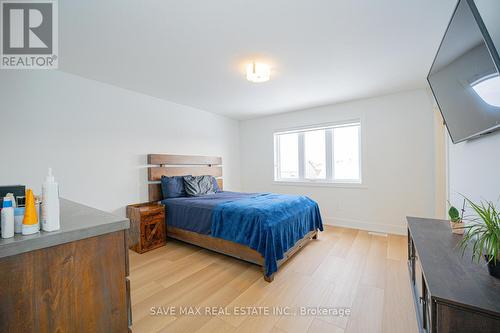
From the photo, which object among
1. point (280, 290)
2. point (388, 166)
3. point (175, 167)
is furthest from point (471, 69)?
point (175, 167)

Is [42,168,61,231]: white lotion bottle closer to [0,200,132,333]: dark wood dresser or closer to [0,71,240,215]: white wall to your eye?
[0,200,132,333]: dark wood dresser

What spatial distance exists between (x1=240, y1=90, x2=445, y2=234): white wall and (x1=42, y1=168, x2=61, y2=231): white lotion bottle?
3.87m

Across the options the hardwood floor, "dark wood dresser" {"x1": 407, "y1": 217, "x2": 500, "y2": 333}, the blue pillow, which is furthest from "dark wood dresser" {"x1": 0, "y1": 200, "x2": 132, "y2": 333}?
the blue pillow

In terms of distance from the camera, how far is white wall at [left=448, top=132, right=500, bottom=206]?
4.26ft

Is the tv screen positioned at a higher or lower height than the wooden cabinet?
higher

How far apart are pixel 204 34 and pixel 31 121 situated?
212 cm

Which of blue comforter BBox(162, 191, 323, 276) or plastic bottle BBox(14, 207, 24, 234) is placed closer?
plastic bottle BBox(14, 207, 24, 234)

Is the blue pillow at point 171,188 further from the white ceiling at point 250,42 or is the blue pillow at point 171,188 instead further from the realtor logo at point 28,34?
the realtor logo at point 28,34

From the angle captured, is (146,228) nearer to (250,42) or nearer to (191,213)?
(191,213)

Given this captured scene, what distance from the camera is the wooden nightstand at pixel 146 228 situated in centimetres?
274

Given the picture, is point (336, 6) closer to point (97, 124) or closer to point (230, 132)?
point (97, 124)

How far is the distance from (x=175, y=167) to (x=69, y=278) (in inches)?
115

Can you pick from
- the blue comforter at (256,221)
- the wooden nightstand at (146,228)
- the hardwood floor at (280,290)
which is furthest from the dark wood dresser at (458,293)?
the wooden nightstand at (146,228)

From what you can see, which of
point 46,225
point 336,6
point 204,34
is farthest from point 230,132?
point 46,225
